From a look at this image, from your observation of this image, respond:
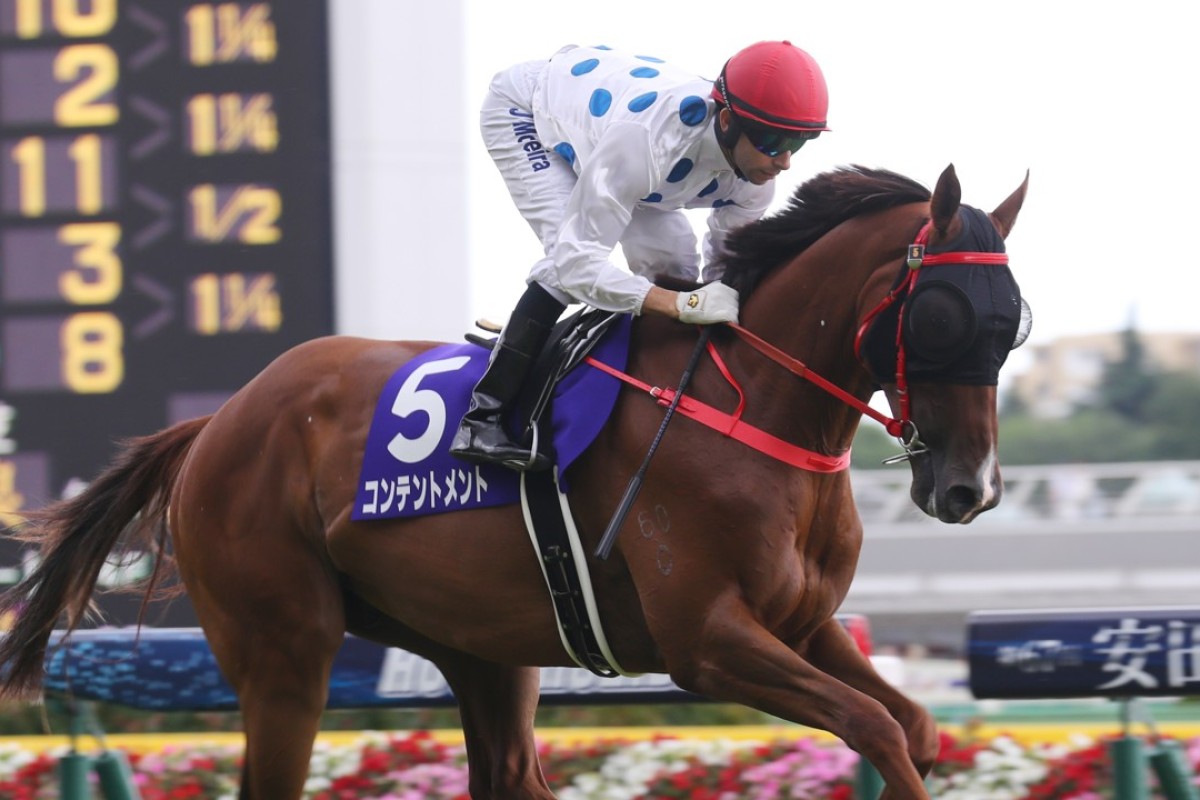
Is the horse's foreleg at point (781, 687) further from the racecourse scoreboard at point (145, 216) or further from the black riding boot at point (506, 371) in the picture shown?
the racecourse scoreboard at point (145, 216)

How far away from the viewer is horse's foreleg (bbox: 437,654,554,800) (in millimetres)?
3676

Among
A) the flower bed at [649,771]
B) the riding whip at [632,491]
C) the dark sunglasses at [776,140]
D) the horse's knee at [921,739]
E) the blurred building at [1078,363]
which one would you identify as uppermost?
the dark sunglasses at [776,140]

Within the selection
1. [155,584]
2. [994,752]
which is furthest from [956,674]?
[155,584]

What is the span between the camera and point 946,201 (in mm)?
2848

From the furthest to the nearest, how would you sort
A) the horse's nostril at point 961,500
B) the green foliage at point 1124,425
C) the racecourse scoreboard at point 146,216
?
1. the green foliage at point 1124,425
2. the racecourse scoreboard at point 146,216
3. the horse's nostril at point 961,500

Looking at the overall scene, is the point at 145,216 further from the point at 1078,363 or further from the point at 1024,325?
the point at 1078,363

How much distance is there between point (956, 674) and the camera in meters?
9.13

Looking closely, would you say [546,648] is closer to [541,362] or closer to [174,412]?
[541,362]

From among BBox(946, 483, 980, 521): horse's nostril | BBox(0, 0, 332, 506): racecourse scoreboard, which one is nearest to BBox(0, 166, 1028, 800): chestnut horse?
BBox(946, 483, 980, 521): horse's nostril

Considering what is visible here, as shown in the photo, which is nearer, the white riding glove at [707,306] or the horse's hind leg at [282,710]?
the white riding glove at [707,306]

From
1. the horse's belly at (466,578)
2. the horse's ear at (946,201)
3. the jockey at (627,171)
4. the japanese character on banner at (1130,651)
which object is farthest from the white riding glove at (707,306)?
the japanese character on banner at (1130,651)

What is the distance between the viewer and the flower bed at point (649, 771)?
4.46 m

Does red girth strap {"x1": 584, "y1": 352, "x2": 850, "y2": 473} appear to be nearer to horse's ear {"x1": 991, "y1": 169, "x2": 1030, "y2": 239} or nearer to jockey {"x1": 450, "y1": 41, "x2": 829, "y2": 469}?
jockey {"x1": 450, "y1": 41, "x2": 829, "y2": 469}

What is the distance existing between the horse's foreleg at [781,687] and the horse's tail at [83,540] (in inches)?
64.6
